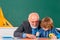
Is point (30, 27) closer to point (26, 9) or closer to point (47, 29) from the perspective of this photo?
point (47, 29)

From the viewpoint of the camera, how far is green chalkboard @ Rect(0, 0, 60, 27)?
157 inches

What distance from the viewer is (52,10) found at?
4020 mm

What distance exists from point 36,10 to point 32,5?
5.7 inches

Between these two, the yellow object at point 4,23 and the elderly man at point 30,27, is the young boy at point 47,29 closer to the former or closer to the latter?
the elderly man at point 30,27

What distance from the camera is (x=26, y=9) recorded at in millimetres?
4004

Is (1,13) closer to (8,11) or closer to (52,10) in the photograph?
(8,11)

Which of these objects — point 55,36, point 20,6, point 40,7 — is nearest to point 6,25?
point 20,6

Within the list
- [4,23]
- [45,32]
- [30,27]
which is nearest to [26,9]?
[4,23]

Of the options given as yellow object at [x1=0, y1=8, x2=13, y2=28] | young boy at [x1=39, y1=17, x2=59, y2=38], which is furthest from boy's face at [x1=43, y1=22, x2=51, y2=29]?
yellow object at [x1=0, y1=8, x2=13, y2=28]

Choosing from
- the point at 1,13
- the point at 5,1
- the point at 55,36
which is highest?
the point at 5,1

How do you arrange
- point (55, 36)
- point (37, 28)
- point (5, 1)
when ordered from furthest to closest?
1. point (5, 1)
2. point (37, 28)
3. point (55, 36)

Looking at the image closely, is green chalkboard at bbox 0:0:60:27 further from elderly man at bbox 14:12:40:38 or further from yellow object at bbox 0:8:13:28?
elderly man at bbox 14:12:40:38

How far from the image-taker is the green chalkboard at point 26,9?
399cm

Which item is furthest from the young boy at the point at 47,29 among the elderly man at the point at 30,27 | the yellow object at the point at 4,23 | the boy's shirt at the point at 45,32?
the yellow object at the point at 4,23
